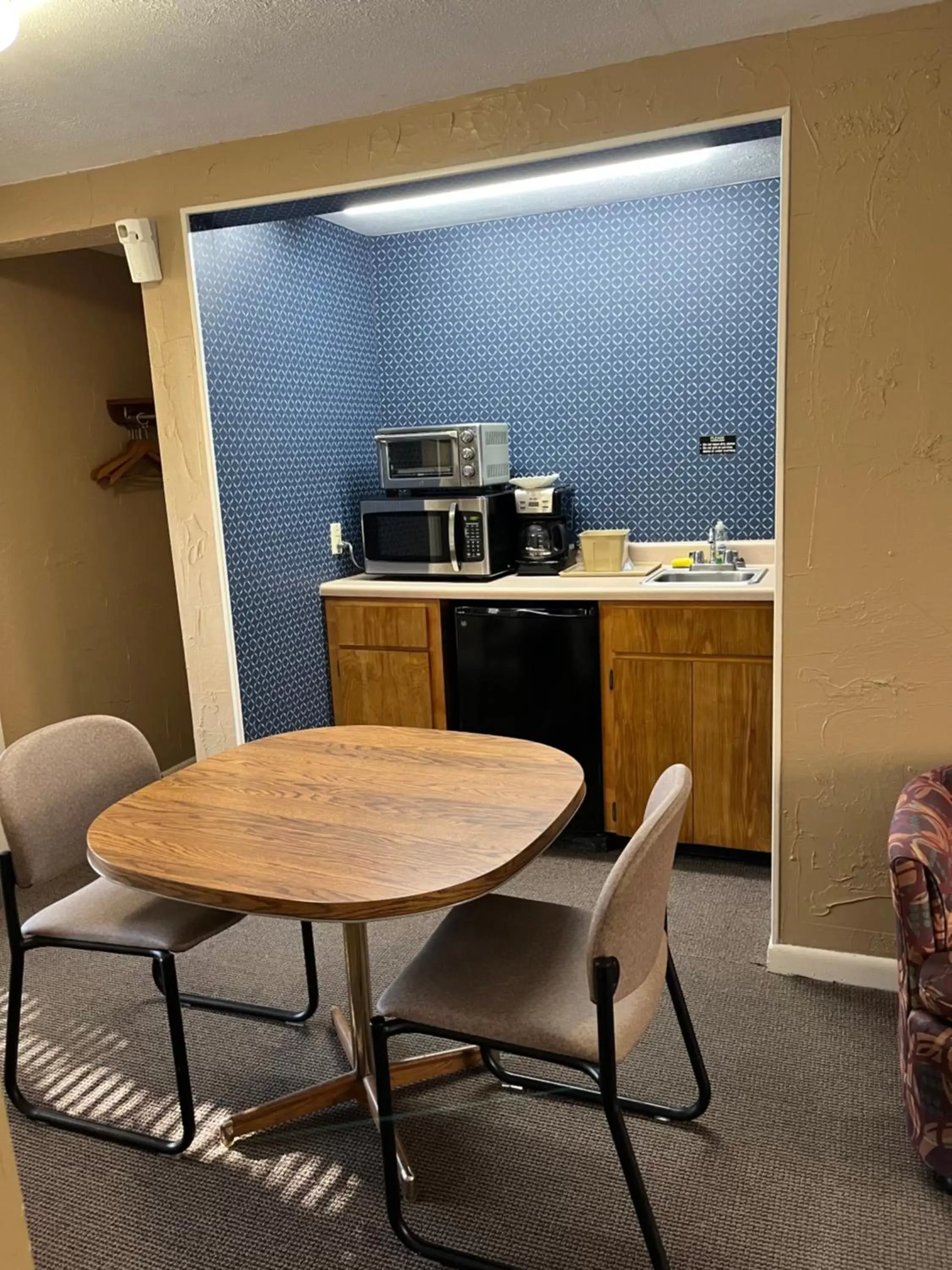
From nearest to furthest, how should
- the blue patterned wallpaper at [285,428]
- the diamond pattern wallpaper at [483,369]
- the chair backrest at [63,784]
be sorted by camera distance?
the chair backrest at [63,784], the blue patterned wallpaper at [285,428], the diamond pattern wallpaper at [483,369]

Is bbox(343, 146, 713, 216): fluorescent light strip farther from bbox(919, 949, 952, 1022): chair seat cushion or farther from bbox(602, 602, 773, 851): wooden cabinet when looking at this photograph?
bbox(919, 949, 952, 1022): chair seat cushion

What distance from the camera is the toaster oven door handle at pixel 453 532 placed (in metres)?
3.45

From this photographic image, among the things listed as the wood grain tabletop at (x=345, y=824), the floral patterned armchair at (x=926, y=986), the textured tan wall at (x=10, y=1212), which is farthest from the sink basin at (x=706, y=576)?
the textured tan wall at (x=10, y=1212)

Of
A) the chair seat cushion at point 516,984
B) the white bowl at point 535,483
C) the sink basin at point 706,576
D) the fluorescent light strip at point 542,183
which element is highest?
the fluorescent light strip at point 542,183

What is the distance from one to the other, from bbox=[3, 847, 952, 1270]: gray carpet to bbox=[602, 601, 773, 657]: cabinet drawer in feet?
3.17

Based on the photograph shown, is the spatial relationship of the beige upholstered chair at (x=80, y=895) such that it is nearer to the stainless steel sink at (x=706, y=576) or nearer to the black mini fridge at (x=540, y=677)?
the black mini fridge at (x=540, y=677)

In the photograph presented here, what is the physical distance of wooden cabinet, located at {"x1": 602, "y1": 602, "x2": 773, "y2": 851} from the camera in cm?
299

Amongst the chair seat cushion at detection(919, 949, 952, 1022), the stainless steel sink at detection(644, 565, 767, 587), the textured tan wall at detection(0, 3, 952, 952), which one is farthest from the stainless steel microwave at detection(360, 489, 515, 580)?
the chair seat cushion at detection(919, 949, 952, 1022)

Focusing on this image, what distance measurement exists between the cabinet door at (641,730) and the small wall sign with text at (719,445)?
96 centimetres

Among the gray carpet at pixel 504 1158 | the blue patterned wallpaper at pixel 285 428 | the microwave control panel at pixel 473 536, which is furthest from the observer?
the microwave control panel at pixel 473 536

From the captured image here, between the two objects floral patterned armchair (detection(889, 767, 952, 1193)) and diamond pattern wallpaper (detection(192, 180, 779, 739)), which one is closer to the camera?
floral patterned armchair (detection(889, 767, 952, 1193))

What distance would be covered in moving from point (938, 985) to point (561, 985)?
2.29 ft

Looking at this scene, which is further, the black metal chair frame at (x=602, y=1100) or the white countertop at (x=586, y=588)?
the white countertop at (x=586, y=588)

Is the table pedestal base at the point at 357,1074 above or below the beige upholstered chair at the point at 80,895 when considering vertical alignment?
below
